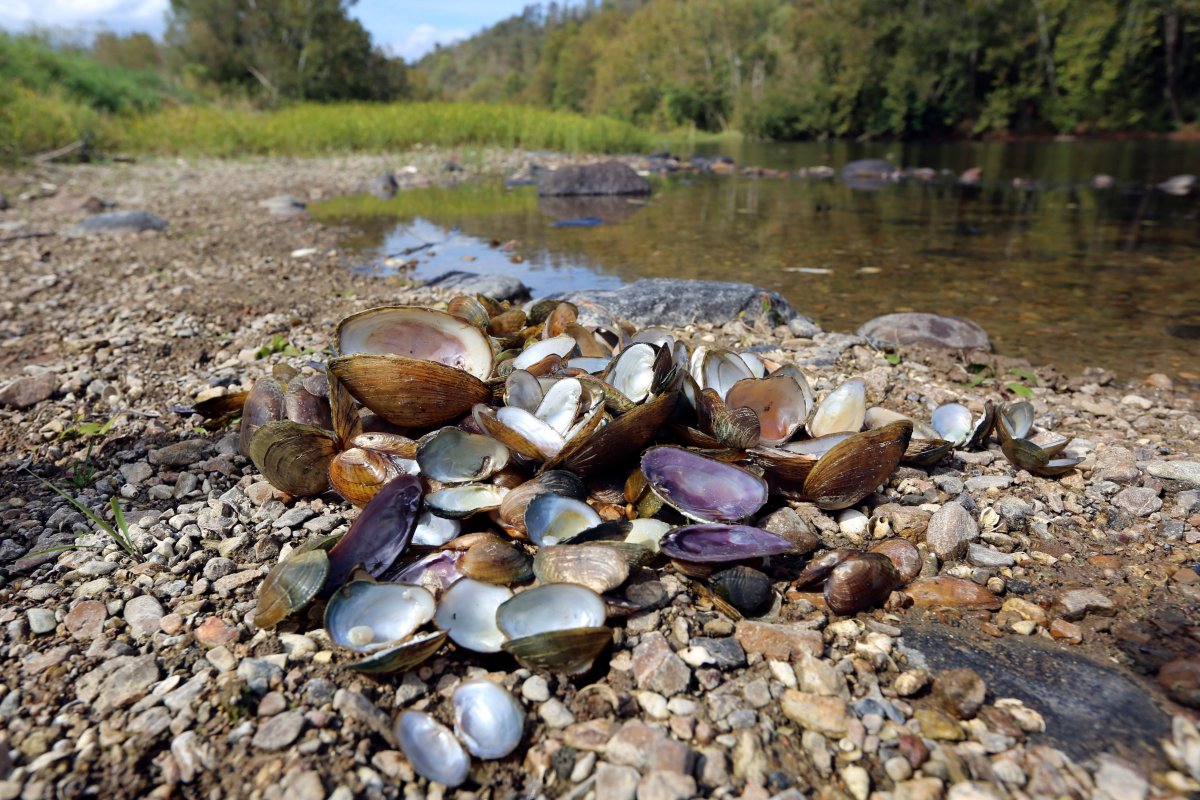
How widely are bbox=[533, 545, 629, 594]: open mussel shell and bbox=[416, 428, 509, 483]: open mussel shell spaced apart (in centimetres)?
44

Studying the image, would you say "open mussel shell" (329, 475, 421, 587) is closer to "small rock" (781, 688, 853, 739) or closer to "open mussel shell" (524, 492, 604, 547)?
"open mussel shell" (524, 492, 604, 547)

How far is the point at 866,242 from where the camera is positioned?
8234 millimetres

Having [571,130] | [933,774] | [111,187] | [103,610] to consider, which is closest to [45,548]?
[103,610]

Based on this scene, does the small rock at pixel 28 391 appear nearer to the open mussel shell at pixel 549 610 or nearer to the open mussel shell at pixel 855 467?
the open mussel shell at pixel 549 610

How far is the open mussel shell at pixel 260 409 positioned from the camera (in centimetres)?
260

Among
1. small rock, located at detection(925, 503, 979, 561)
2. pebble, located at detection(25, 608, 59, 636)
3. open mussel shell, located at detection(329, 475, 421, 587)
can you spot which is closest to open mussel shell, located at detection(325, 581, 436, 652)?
open mussel shell, located at detection(329, 475, 421, 587)

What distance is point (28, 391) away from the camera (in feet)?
11.3

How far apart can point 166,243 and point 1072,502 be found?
8773 millimetres

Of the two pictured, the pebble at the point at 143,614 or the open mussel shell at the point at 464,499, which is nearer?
the pebble at the point at 143,614

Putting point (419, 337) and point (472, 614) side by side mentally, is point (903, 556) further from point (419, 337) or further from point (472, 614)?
point (419, 337)

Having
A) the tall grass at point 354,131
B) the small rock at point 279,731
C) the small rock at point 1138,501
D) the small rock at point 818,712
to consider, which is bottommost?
the small rock at point 818,712

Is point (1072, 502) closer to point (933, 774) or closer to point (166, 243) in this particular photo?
point (933, 774)

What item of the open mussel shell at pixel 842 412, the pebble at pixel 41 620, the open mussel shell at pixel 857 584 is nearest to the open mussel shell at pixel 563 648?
the open mussel shell at pixel 857 584

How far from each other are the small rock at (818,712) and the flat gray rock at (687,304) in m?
3.26
